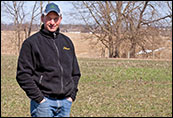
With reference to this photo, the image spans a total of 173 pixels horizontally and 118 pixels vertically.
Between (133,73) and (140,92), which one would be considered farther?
(133,73)

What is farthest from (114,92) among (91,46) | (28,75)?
(91,46)

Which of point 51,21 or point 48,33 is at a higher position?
point 51,21

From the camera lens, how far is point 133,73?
1616cm

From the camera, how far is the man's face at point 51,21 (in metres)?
3.36

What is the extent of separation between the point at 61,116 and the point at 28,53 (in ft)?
2.25

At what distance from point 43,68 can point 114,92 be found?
27.9ft

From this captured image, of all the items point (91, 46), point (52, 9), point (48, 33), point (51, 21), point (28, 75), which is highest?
point (52, 9)

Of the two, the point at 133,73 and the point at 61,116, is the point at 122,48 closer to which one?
the point at 133,73

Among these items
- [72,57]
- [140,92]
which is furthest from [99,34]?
[72,57]

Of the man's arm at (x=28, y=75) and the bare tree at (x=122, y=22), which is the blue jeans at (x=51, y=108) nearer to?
the man's arm at (x=28, y=75)

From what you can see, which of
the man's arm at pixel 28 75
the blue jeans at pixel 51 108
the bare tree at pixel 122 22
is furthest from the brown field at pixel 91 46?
the man's arm at pixel 28 75

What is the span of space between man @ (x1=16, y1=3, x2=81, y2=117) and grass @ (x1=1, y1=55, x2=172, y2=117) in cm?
473

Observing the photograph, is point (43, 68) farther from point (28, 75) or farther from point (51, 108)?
point (51, 108)

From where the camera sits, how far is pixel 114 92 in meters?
11.6
